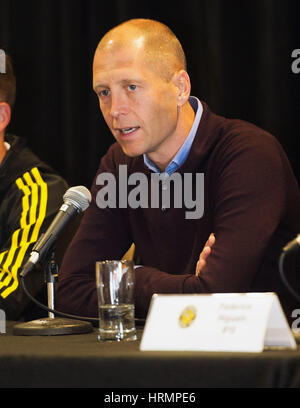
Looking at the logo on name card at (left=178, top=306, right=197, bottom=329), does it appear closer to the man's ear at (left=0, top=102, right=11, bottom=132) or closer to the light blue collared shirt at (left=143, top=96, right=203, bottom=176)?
the light blue collared shirt at (left=143, top=96, right=203, bottom=176)

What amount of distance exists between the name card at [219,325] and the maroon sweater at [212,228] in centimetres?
55

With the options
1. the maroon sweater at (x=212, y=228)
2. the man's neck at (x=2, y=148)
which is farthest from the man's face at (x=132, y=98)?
the man's neck at (x=2, y=148)

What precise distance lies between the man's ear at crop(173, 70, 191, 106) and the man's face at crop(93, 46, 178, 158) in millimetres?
45

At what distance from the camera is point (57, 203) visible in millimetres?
2582

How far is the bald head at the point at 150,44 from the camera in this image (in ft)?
6.59

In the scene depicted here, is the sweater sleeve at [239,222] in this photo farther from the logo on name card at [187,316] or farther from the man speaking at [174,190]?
the logo on name card at [187,316]

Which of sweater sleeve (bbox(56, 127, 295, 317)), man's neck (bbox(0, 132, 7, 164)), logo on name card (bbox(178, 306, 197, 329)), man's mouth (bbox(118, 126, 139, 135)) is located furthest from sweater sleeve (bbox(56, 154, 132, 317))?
logo on name card (bbox(178, 306, 197, 329))

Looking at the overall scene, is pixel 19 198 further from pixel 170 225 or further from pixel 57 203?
pixel 170 225

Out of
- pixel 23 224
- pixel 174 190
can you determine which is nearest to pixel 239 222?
pixel 174 190

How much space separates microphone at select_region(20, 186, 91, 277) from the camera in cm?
146

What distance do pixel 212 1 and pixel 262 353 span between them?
1.93 m

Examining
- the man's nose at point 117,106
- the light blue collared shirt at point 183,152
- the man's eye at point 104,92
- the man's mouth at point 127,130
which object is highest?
the man's eye at point 104,92

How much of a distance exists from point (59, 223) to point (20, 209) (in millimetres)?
1132
